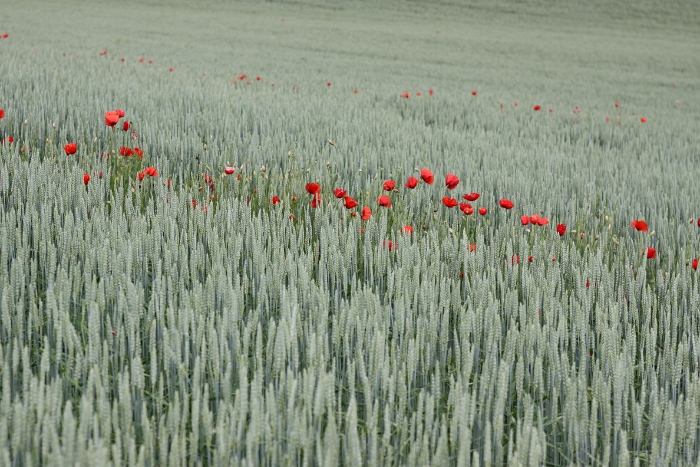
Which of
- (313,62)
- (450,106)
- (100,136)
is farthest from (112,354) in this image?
(313,62)

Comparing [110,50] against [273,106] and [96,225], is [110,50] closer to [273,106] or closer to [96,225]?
[273,106]

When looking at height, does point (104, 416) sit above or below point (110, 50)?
below

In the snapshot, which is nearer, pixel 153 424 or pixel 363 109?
pixel 153 424

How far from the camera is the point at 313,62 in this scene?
14094 mm

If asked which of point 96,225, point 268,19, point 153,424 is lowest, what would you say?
point 153,424

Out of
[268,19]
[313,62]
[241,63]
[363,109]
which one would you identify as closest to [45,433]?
[363,109]

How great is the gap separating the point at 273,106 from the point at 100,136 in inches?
78.1

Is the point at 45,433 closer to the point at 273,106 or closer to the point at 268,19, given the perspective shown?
the point at 273,106

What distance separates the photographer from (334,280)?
206cm

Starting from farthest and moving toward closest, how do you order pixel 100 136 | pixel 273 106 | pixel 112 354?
pixel 273 106 → pixel 100 136 → pixel 112 354

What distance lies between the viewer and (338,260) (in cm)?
211

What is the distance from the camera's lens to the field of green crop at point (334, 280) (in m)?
1.29

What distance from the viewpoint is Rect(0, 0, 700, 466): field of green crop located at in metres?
1.29

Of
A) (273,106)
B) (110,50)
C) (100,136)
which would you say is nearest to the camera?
(100,136)
